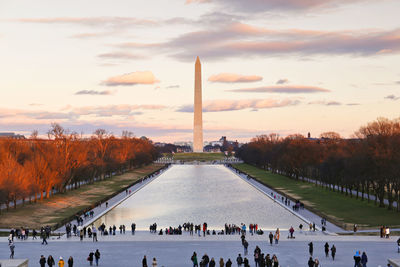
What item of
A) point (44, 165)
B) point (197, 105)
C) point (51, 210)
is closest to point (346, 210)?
point (51, 210)

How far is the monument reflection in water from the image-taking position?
139 ft

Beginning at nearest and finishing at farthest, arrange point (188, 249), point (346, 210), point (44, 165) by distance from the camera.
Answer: point (188, 249) → point (346, 210) → point (44, 165)

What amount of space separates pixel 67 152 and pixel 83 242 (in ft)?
118

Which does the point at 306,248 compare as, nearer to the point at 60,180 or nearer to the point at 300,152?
the point at 60,180

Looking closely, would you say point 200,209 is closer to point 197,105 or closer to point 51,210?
point 51,210

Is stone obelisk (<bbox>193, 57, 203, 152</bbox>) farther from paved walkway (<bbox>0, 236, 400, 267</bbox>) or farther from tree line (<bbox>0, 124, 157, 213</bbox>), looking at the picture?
paved walkway (<bbox>0, 236, 400, 267</bbox>)

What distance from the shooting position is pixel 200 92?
13850 centimetres

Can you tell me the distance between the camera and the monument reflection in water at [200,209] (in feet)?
139

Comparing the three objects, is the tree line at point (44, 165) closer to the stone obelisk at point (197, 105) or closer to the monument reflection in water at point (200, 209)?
the monument reflection in water at point (200, 209)

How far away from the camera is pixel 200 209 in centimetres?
4928

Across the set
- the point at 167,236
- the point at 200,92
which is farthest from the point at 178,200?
the point at 200,92

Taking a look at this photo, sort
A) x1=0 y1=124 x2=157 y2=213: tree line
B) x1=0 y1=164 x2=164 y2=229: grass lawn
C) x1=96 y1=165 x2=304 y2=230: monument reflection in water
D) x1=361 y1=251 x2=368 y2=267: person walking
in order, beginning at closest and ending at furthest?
x1=361 y1=251 x2=368 y2=267: person walking → x1=0 y1=164 x2=164 y2=229: grass lawn → x1=96 y1=165 x2=304 y2=230: monument reflection in water → x1=0 y1=124 x2=157 y2=213: tree line

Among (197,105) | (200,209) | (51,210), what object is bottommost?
(51,210)

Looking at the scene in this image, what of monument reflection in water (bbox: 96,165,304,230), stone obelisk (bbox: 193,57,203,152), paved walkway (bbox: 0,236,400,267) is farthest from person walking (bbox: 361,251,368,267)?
stone obelisk (bbox: 193,57,203,152)
